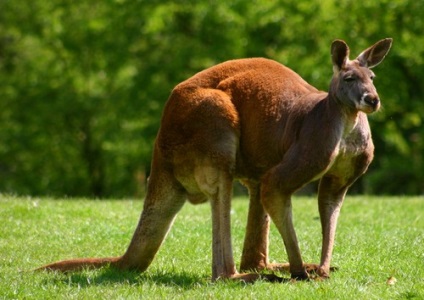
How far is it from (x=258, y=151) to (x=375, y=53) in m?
1.28

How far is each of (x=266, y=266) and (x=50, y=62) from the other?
2344 cm

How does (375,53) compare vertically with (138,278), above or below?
above

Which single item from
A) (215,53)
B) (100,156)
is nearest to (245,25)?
(215,53)

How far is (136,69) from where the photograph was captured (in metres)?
29.2

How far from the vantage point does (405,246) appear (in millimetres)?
9602

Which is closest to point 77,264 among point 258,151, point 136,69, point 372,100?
point 258,151

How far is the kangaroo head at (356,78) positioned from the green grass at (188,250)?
1.43 meters

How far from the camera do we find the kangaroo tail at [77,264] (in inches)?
334

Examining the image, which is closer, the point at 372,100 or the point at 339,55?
the point at 372,100

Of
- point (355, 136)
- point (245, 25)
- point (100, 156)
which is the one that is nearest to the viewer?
point (355, 136)

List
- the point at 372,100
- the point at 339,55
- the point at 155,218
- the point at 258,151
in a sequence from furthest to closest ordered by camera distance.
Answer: the point at 155,218, the point at 258,151, the point at 339,55, the point at 372,100

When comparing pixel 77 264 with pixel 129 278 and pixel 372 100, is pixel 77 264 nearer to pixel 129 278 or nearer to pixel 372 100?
pixel 129 278

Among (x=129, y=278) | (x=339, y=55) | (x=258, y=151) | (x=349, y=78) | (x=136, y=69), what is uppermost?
(x=136, y=69)

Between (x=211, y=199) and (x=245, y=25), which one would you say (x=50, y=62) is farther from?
(x=211, y=199)
